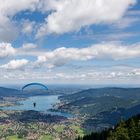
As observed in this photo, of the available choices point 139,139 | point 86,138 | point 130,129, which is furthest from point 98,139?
point 139,139

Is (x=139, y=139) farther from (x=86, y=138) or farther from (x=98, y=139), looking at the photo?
(x=86, y=138)

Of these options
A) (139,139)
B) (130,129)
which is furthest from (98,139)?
(139,139)

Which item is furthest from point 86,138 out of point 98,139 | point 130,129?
point 130,129

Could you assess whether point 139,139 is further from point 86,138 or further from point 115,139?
point 86,138

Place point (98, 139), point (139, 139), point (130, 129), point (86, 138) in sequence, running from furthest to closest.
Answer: point (86, 138) → point (98, 139) → point (130, 129) → point (139, 139)

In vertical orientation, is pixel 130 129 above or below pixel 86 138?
above

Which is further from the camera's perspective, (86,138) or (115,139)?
(86,138)

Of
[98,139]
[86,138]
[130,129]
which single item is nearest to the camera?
[130,129]

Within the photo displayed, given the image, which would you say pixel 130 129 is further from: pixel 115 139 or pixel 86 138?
pixel 86 138

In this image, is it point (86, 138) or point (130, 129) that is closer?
point (130, 129)

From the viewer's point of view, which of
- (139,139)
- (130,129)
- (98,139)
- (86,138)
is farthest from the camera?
(86,138)
